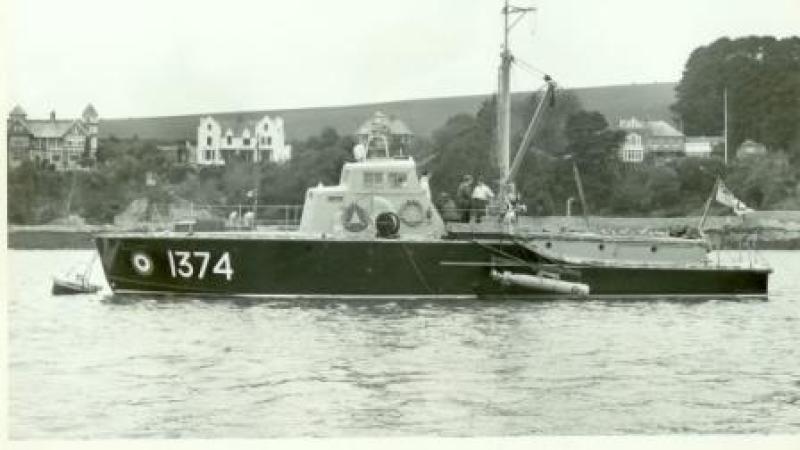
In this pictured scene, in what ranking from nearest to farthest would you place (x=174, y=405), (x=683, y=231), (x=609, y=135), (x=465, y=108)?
(x=174, y=405), (x=465, y=108), (x=683, y=231), (x=609, y=135)

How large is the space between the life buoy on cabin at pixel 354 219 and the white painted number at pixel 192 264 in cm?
190

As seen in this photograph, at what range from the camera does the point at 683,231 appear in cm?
1942

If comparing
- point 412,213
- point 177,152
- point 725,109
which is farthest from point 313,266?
point 725,109

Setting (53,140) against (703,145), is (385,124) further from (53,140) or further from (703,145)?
(703,145)

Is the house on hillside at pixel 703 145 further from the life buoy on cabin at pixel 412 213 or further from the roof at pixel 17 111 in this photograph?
the roof at pixel 17 111

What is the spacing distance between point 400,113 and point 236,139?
248 centimetres

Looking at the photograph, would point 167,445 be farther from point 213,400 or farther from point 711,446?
point 711,446

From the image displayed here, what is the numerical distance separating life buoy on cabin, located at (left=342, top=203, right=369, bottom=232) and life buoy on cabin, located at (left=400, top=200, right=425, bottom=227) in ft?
2.02

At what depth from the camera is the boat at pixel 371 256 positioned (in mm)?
17094

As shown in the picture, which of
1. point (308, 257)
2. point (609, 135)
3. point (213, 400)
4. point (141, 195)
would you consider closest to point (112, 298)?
point (141, 195)

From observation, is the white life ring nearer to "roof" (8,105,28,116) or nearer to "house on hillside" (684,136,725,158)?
"roof" (8,105,28,116)

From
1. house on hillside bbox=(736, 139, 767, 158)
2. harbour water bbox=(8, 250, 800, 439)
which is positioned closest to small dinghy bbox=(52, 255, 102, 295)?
harbour water bbox=(8, 250, 800, 439)

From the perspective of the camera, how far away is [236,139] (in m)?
13.8

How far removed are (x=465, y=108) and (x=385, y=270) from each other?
9.29 feet
